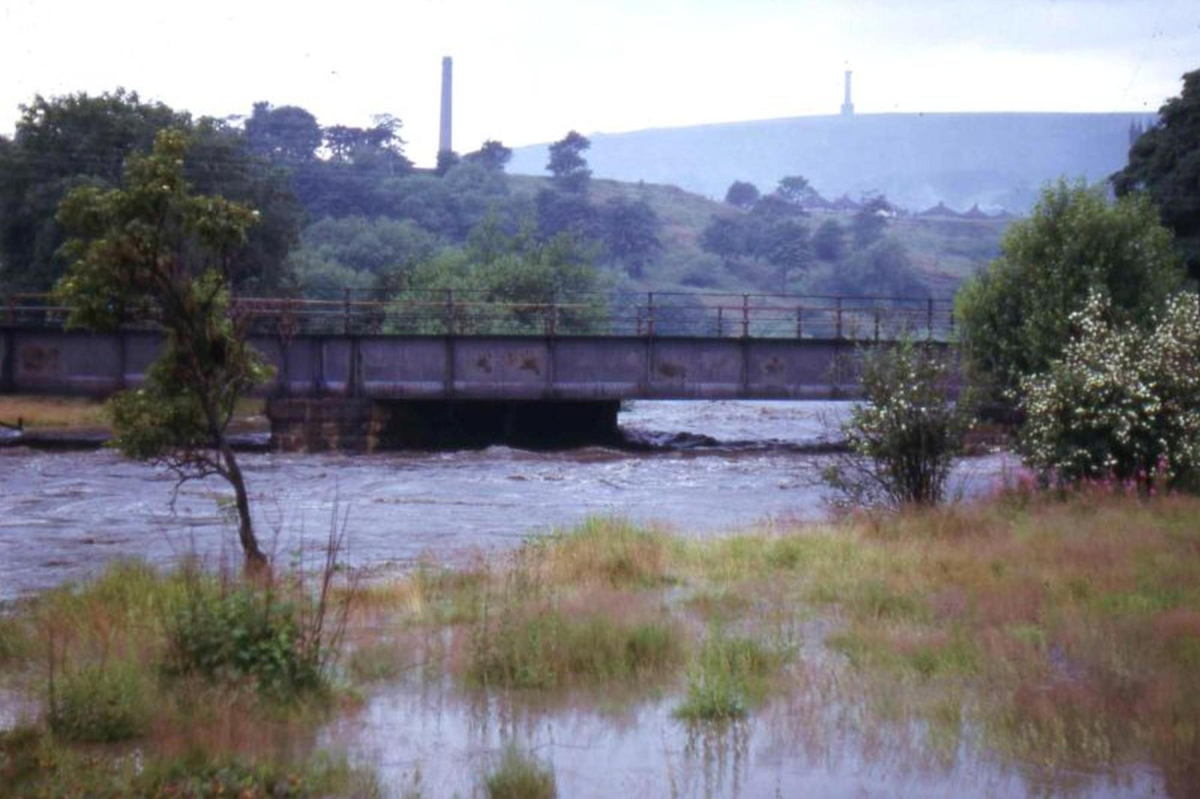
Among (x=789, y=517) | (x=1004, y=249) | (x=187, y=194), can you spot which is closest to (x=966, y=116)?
(x=1004, y=249)

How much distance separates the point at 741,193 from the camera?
151 m

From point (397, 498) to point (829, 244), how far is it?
70.3 metres

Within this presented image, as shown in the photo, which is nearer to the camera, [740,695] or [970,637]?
[740,695]

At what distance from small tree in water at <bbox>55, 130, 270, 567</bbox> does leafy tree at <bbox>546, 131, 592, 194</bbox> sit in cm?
11028

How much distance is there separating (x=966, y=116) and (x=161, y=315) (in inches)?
5167

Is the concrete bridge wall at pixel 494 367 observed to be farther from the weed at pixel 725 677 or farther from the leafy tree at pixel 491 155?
the leafy tree at pixel 491 155

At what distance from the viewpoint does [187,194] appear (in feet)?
52.9

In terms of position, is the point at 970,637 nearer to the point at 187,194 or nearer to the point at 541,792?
the point at 541,792

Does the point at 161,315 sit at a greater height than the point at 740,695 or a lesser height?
greater

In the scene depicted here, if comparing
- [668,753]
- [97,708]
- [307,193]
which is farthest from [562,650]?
[307,193]

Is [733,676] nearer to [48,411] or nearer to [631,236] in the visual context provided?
[48,411]

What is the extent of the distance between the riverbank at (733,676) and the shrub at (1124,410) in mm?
6730

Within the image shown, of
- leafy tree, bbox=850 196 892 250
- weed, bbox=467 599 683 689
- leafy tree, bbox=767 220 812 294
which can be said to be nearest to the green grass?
weed, bbox=467 599 683 689

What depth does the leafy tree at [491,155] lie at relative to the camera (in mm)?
131375
